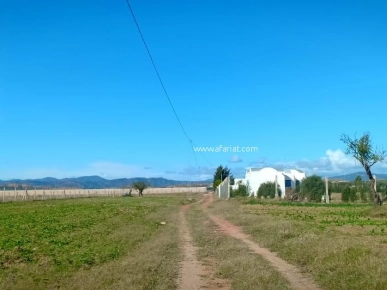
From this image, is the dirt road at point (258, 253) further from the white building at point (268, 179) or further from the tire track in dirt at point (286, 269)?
the white building at point (268, 179)

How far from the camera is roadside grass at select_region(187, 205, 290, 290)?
1076 cm

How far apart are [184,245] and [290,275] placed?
7.09 meters

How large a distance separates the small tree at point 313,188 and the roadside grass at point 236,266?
36742 mm

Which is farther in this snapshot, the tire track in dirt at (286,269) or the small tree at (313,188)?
the small tree at (313,188)

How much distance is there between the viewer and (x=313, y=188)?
2133 inches

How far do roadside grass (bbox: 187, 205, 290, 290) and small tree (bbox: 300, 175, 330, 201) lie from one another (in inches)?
Result: 1447

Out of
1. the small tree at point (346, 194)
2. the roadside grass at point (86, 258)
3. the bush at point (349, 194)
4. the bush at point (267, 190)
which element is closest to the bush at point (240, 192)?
the bush at point (267, 190)

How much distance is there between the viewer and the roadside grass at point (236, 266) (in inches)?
424

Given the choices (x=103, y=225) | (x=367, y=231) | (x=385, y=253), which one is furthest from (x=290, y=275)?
(x=103, y=225)

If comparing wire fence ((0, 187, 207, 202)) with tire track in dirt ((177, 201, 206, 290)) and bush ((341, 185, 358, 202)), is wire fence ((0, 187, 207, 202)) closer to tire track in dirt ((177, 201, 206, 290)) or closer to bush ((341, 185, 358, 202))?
bush ((341, 185, 358, 202))

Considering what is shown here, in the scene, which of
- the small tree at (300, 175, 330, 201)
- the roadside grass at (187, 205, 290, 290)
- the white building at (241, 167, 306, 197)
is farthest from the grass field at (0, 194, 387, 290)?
the white building at (241, 167, 306, 197)

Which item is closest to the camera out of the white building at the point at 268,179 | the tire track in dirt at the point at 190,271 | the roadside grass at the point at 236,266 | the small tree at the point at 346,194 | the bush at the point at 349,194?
the roadside grass at the point at 236,266

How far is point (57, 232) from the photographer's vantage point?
22.1m

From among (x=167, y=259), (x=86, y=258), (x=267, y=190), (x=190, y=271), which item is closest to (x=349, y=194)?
(x=267, y=190)
